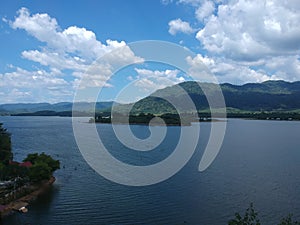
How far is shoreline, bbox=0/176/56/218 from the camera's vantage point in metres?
19.4

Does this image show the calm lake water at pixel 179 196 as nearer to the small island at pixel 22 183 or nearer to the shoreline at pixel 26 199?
the shoreline at pixel 26 199

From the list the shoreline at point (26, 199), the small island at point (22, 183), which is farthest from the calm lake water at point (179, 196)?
the small island at point (22, 183)

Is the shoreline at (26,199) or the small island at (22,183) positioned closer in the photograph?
the shoreline at (26,199)

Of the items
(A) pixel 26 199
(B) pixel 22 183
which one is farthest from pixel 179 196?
(B) pixel 22 183

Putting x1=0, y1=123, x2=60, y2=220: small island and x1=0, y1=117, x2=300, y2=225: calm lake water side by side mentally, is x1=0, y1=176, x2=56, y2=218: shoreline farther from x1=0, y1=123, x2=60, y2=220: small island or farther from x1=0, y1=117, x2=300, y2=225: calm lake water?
x1=0, y1=117, x2=300, y2=225: calm lake water

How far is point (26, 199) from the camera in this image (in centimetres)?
2162

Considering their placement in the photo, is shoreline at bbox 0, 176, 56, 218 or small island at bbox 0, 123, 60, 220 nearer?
shoreline at bbox 0, 176, 56, 218

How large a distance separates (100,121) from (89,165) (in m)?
72.9

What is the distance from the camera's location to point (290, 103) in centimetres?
19238

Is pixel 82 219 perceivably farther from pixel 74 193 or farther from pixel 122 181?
pixel 122 181

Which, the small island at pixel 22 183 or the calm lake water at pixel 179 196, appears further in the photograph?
the small island at pixel 22 183

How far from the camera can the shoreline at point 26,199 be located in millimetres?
19359

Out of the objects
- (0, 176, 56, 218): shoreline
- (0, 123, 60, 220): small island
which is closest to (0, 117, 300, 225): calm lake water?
(0, 176, 56, 218): shoreline

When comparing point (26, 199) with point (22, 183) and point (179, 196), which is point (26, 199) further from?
point (179, 196)
